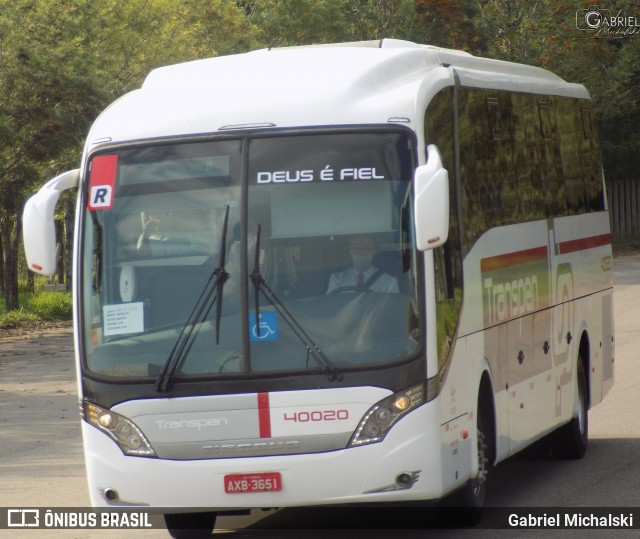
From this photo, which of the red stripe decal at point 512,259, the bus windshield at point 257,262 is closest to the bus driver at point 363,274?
the bus windshield at point 257,262

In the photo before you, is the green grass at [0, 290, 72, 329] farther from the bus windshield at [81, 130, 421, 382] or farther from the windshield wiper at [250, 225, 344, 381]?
the windshield wiper at [250, 225, 344, 381]

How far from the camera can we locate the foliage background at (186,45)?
23156 millimetres

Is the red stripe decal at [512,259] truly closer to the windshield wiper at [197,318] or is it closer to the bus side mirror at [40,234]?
the windshield wiper at [197,318]

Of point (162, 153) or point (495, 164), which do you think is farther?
point (495, 164)

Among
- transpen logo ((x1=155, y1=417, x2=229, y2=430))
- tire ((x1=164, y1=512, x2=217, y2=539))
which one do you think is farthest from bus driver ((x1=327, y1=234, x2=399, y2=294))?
tire ((x1=164, y1=512, x2=217, y2=539))

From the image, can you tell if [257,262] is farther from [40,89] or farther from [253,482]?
[40,89]

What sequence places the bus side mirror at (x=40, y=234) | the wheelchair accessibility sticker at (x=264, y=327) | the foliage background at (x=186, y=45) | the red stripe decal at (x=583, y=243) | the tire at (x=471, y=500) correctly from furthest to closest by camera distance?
the foliage background at (x=186, y=45) < the red stripe decal at (x=583, y=243) < the tire at (x=471, y=500) < the bus side mirror at (x=40, y=234) < the wheelchair accessibility sticker at (x=264, y=327)

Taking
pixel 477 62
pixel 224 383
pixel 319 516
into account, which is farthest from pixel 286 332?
pixel 477 62

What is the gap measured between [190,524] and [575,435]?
3885 millimetres

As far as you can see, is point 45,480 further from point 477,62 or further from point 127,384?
point 477,62

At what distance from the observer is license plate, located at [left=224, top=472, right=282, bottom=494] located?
742 centimetres

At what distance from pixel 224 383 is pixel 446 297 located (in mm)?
1457

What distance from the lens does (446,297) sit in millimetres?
7977

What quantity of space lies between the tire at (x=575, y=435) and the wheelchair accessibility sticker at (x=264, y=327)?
4.40 meters
